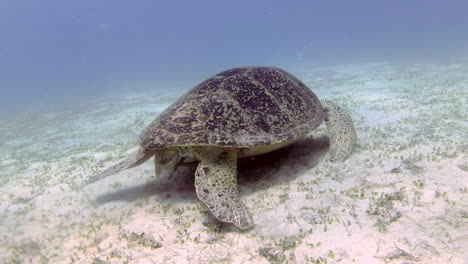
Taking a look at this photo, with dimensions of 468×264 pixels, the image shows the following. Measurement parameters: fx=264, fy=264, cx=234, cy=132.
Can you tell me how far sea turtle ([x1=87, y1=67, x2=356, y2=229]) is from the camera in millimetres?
4312

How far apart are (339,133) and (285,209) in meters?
2.74

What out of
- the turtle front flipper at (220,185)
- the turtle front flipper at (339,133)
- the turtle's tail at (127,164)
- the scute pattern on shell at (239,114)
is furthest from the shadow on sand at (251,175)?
the scute pattern on shell at (239,114)

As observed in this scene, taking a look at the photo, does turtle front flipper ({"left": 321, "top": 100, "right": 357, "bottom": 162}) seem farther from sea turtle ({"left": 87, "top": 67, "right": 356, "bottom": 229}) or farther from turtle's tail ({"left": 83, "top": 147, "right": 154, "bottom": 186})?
turtle's tail ({"left": 83, "top": 147, "right": 154, "bottom": 186})

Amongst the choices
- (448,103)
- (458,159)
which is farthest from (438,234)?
(448,103)

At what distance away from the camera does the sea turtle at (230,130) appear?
170 inches

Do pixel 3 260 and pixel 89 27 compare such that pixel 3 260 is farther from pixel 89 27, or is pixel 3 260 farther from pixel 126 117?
pixel 89 27

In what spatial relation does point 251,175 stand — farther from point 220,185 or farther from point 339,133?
point 339,133

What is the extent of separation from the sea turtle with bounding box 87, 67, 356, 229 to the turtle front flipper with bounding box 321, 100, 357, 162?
21 millimetres

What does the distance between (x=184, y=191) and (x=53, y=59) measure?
618 ft

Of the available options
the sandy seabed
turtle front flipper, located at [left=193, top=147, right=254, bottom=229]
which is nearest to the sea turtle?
turtle front flipper, located at [left=193, top=147, right=254, bottom=229]

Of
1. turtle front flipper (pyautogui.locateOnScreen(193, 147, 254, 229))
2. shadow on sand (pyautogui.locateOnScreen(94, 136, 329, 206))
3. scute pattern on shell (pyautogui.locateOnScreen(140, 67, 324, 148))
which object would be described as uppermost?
scute pattern on shell (pyautogui.locateOnScreen(140, 67, 324, 148))

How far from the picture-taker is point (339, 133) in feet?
19.6

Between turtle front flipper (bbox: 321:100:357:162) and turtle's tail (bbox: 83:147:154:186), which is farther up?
turtle front flipper (bbox: 321:100:357:162)

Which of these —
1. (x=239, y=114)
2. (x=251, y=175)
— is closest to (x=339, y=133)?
(x=251, y=175)
